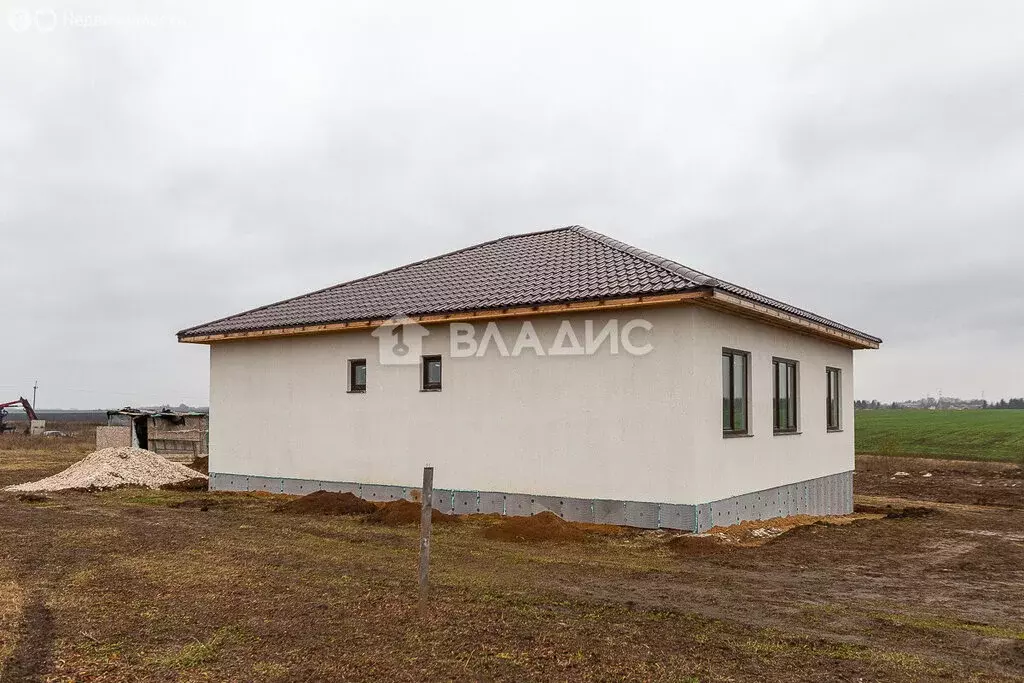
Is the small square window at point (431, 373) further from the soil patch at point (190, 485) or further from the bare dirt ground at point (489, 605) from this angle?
the soil patch at point (190, 485)

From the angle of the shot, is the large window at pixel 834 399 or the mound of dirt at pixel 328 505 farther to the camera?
the large window at pixel 834 399

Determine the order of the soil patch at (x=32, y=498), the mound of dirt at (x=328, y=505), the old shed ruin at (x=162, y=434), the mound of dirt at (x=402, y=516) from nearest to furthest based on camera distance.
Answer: the mound of dirt at (x=402, y=516) → the mound of dirt at (x=328, y=505) → the soil patch at (x=32, y=498) → the old shed ruin at (x=162, y=434)

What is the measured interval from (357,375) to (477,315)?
3.58 meters

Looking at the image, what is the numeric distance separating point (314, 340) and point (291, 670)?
10924 mm

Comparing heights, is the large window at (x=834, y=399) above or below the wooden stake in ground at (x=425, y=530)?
above

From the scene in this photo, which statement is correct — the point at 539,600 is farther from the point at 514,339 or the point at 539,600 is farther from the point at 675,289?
the point at 514,339

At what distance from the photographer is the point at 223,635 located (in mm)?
6289

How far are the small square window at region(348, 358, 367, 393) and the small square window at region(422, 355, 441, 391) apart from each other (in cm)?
148

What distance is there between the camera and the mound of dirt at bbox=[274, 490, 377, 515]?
1400 cm

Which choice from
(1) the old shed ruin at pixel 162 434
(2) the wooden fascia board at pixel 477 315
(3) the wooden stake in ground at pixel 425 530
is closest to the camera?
(3) the wooden stake in ground at pixel 425 530

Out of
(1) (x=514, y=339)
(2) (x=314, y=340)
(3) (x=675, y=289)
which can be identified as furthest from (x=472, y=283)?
(3) (x=675, y=289)

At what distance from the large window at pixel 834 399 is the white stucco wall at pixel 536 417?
34 cm

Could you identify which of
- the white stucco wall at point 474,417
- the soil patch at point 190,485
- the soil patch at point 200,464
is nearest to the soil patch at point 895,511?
the white stucco wall at point 474,417

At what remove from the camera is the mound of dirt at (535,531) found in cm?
1145
